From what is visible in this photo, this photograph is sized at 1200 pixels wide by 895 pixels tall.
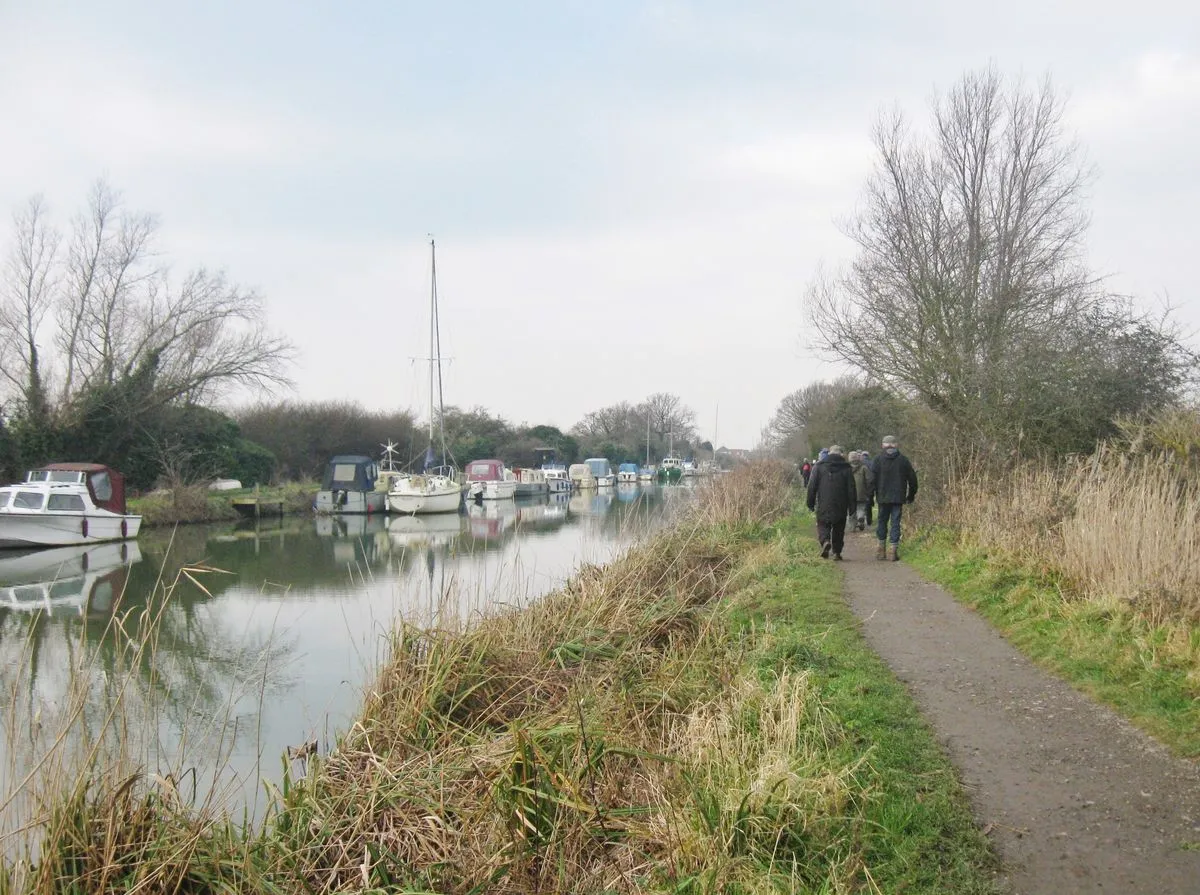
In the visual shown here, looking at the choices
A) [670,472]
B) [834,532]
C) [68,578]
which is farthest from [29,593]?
[670,472]

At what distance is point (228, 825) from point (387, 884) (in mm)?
884

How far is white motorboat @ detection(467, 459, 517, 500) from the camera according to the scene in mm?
49781

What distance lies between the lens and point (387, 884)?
4.42 metres

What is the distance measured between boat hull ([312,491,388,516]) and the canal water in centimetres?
938

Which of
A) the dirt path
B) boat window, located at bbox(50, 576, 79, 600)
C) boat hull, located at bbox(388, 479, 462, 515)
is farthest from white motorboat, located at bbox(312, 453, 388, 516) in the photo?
the dirt path

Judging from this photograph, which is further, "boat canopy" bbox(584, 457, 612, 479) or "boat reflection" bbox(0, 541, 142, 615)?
"boat canopy" bbox(584, 457, 612, 479)

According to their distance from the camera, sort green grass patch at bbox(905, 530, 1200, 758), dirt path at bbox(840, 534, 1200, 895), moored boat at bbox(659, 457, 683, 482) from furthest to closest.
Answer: moored boat at bbox(659, 457, 683, 482) → green grass patch at bbox(905, 530, 1200, 758) → dirt path at bbox(840, 534, 1200, 895)

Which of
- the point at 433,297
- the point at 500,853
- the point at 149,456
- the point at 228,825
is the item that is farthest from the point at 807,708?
the point at 433,297

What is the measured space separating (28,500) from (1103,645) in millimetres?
25931

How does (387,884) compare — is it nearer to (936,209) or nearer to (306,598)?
(306,598)

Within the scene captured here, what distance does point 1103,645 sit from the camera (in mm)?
6492

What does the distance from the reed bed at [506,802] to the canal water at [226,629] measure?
0.32 metres

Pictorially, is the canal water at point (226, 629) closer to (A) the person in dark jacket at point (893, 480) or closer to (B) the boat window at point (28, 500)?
(B) the boat window at point (28, 500)

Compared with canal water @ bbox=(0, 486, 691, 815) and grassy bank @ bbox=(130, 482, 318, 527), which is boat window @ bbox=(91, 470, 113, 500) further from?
grassy bank @ bbox=(130, 482, 318, 527)
